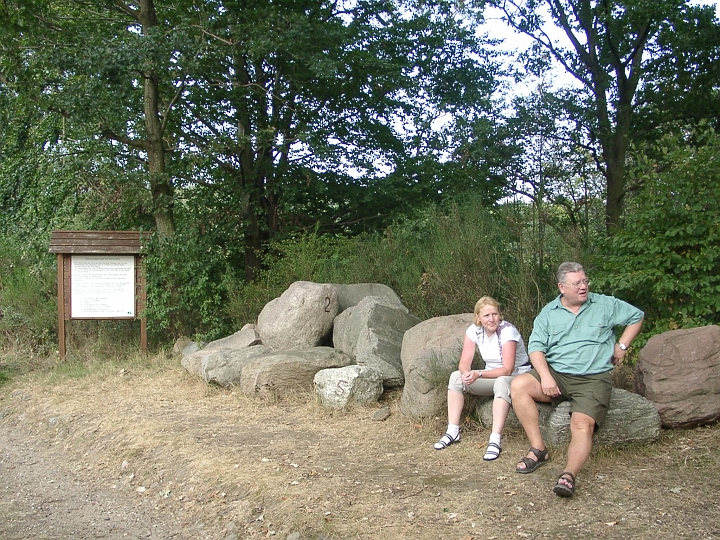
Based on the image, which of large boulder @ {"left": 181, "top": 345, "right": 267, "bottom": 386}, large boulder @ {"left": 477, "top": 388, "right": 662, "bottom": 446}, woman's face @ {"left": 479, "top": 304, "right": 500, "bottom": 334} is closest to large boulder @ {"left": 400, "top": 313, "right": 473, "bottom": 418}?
woman's face @ {"left": 479, "top": 304, "right": 500, "bottom": 334}

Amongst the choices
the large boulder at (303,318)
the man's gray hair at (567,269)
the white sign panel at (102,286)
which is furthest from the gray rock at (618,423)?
the white sign panel at (102,286)

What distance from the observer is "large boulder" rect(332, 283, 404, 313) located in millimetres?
8734

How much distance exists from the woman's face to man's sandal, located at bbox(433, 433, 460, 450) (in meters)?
0.89

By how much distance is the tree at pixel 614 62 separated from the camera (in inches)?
551

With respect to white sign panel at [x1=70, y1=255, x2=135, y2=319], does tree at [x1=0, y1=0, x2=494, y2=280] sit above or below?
above

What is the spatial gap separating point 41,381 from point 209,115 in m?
5.46

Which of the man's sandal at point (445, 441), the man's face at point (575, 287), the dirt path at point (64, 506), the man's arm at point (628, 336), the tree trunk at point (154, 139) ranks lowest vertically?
the dirt path at point (64, 506)

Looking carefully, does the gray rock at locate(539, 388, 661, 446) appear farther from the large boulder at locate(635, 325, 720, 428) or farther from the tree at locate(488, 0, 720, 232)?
the tree at locate(488, 0, 720, 232)

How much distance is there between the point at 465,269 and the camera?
8023 millimetres

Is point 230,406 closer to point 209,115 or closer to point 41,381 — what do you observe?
point 41,381

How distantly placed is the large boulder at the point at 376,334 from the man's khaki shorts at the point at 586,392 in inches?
89.9

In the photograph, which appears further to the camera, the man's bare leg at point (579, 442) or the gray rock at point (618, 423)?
the gray rock at point (618, 423)

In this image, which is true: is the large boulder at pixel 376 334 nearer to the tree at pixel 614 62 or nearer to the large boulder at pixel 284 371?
the large boulder at pixel 284 371

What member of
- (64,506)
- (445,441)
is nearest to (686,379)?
(445,441)
